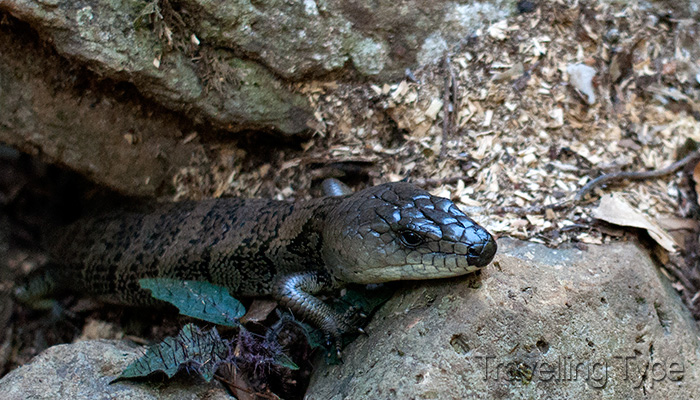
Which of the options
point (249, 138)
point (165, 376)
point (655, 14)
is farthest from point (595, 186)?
point (165, 376)

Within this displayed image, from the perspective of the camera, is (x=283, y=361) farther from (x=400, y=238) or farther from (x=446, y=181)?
(x=446, y=181)

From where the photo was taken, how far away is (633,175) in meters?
4.16

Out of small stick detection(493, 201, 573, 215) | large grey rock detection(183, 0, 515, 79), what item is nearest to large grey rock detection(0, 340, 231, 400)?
small stick detection(493, 201, 573, 215)

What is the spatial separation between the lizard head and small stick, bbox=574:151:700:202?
4.18ft

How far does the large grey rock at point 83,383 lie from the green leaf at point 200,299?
0.40 metres

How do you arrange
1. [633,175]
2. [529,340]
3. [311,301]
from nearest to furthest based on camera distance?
[529,340] → [311,301] → [633,175]

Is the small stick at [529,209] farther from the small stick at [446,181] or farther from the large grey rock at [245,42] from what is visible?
the large grey rock at [245,42]

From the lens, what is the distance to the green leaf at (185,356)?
3041mm

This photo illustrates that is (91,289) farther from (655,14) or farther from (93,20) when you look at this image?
(655,14)

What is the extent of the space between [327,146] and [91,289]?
2.42 meters

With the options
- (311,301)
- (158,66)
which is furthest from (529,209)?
(158,66)

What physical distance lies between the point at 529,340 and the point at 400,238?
0.89m

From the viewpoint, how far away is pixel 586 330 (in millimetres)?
3059

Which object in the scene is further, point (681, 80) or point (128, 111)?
point (681, 80)
